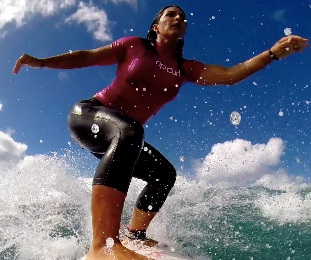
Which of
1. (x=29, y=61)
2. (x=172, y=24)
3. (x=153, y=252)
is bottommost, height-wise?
(x=153, y=252)

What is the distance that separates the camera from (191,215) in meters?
10.8

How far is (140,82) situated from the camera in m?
3.60

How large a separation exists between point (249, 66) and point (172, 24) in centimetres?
103

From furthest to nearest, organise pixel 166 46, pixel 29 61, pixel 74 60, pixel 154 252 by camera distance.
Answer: pixel 166 46, pixel 74 60, pixel 29 61, pixel 154 252

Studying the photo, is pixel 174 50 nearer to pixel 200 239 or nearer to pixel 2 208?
pixel 200 239

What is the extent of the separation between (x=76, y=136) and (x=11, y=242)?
459 cm

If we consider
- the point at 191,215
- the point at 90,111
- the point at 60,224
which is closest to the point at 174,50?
the point at 90,111

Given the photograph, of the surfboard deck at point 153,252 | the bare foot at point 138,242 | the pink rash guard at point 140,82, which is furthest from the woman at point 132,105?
the surfboard deck at point 153,252

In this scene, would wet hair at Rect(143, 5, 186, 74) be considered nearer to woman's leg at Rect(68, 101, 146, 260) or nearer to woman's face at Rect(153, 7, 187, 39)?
woman's face at Rect(153, 7, 187, 39)

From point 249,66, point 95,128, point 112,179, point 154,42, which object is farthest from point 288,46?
point 112,179

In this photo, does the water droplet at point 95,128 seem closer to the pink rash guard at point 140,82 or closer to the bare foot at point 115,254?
the pink rash guard at point 140,82

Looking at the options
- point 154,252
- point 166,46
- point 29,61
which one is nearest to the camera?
point 154,252

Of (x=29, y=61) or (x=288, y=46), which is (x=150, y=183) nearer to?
(x=29, y=61)

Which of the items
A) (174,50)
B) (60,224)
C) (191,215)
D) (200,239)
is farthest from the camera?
(191,215)
